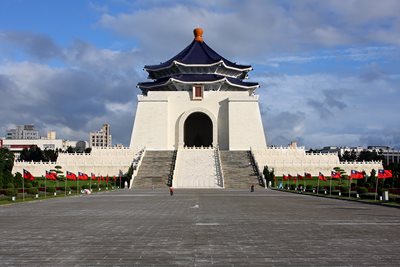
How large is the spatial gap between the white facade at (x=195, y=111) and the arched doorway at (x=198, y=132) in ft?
20.1

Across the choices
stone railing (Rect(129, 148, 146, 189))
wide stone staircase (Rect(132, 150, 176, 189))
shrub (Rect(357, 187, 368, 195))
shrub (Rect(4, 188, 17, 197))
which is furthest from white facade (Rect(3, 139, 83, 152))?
shrub (Rect(357, 187, 368, 195))

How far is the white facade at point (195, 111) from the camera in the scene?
4747 cm

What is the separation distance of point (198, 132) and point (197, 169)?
1932 centimetres

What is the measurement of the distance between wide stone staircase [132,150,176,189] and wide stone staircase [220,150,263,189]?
3.76m

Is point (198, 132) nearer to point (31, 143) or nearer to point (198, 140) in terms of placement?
point (198, 140)

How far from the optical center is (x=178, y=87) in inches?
1962

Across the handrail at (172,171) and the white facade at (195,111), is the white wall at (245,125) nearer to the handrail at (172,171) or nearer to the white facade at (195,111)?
the white facade at (195,111)

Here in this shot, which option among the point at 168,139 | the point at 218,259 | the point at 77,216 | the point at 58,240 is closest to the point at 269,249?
the point at 218,259

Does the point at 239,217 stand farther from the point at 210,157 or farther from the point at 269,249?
the point at 210,157

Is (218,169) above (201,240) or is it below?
above

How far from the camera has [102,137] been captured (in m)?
144

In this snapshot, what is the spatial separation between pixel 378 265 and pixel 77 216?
8381 mm

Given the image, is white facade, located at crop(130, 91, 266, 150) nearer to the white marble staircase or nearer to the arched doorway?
the arched doorway

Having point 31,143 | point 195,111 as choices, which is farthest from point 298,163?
point 31,143
